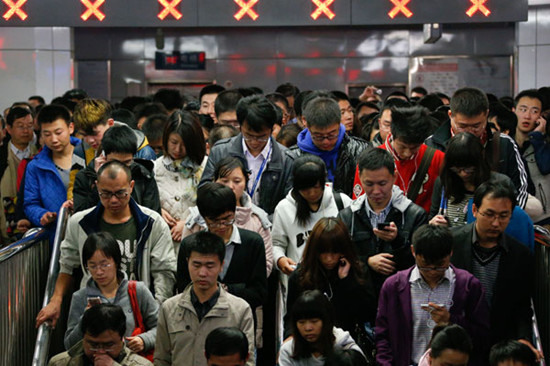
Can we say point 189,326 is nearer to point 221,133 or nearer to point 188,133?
point 188,133

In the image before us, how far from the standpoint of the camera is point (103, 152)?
8.43 m

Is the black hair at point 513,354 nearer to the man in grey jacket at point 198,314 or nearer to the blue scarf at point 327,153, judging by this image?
the man in grey jacket at point 198,314

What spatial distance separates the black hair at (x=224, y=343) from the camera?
6.18 m

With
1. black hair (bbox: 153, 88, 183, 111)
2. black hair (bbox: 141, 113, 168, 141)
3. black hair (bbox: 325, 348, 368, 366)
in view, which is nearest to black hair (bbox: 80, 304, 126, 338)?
black hair (bbox: 325, 348, 368, 366)

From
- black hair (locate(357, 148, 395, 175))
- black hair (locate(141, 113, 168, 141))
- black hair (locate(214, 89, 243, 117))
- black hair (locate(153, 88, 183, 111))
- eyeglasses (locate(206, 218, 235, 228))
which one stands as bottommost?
eyeglasses (locate(206, 218, 235, 228))

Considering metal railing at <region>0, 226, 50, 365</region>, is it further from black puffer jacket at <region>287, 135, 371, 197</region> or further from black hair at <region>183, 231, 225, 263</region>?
black puffer jacket at <region>287, 135, 371, 197</region>

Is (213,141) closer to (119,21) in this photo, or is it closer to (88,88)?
(119,21)

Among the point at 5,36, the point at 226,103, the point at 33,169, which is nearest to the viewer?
the point at 33,169

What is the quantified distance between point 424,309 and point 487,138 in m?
2.16

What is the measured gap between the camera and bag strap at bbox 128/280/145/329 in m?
7.18

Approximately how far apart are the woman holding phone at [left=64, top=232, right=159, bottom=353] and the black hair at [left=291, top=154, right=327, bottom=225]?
1.41 meters

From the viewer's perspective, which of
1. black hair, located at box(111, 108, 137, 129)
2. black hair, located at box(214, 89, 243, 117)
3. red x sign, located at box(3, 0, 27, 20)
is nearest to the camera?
black hair, located at box(214, 89, 243, 117)

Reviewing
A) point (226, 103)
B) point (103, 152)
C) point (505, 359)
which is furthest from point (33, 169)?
point (505, 359)

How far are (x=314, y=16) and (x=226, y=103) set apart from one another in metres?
2.87
